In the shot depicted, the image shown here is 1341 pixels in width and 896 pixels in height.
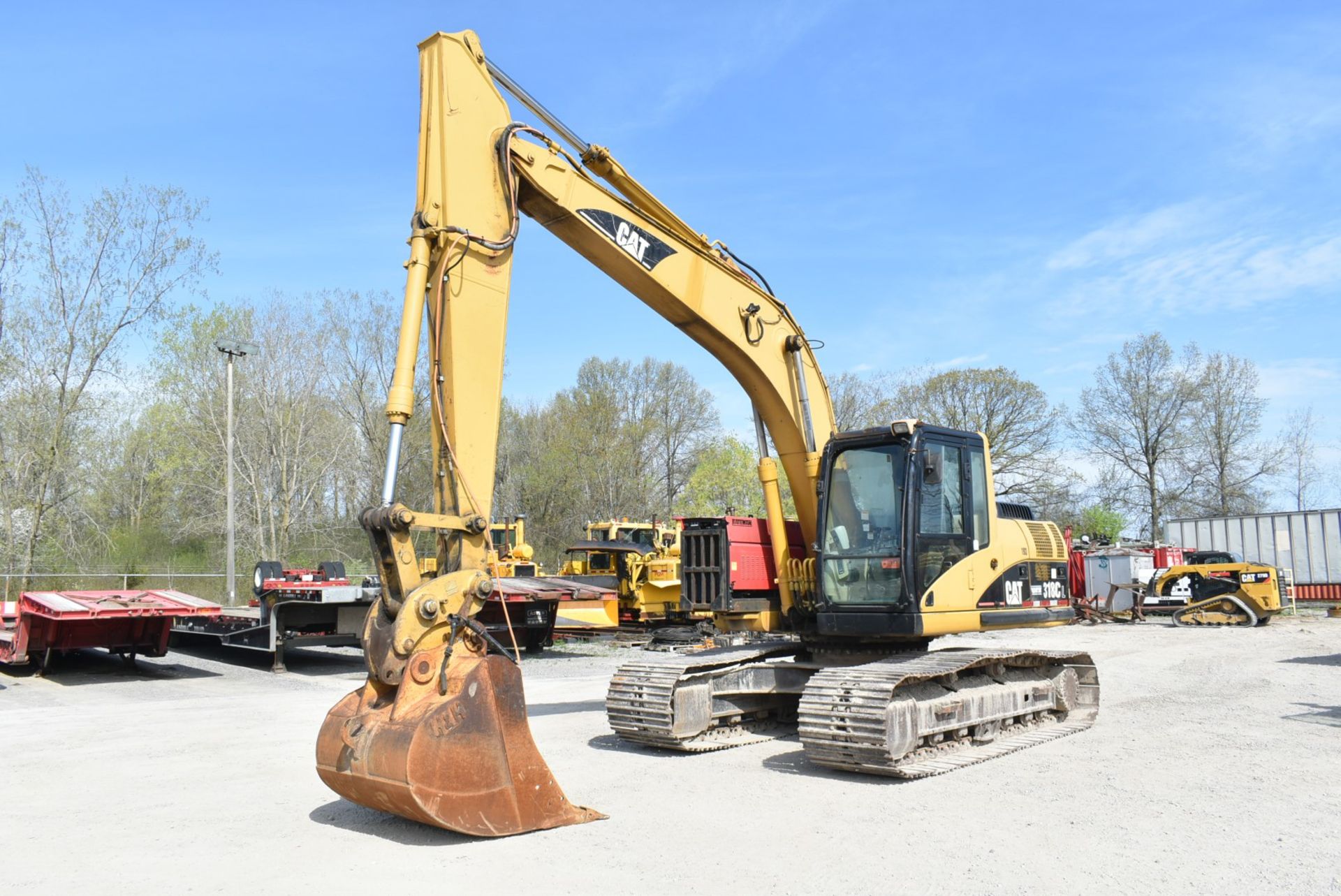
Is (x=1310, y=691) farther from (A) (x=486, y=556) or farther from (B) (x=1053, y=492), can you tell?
(B) (x=1053, y=492)

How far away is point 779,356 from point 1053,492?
35.3 meters

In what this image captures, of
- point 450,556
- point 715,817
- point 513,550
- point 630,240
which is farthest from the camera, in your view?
point 513,550

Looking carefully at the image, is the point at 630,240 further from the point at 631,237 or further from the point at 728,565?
the point at 728,565

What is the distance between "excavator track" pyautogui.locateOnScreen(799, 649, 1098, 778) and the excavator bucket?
8.30 ft

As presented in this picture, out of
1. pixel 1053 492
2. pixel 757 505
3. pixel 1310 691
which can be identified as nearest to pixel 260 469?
pixel 757 505

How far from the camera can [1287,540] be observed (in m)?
34.0

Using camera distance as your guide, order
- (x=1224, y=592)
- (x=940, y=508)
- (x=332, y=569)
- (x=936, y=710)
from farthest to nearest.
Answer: (x=1224, y=592) → (x=332, y=569) → (x=940, y=508) → (x=936, y=710)

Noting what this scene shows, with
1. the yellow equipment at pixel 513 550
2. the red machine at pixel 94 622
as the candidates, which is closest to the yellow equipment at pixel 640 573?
the yellow equipment at pixel 513 550

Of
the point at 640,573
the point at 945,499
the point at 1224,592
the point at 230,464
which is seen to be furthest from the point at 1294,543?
the point at 230,464

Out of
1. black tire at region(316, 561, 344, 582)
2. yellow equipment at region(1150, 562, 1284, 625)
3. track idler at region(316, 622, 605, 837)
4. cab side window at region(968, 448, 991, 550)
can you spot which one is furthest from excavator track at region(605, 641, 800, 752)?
yellow equipment at region(1150, 562, 1284, 625)

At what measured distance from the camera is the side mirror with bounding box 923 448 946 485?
27.2 ft

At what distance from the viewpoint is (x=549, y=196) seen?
7.48 m

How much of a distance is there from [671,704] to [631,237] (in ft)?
12.4

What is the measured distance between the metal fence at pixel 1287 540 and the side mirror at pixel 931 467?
30397mm
